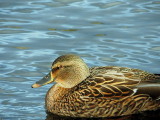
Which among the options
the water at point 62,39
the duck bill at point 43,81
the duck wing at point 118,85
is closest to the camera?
the duck wing at point 118,85

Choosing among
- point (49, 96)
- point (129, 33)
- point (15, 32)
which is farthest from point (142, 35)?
point (49, 96)

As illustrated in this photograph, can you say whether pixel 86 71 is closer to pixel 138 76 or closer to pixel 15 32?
pixel 138 76

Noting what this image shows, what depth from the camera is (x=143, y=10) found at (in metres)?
18.2

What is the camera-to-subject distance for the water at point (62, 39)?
13.6 m

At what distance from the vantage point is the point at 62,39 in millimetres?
16406

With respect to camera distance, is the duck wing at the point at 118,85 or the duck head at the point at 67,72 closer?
the duck wing at the point at 118,85

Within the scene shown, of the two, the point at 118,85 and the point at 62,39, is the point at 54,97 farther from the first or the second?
the point at 62,39

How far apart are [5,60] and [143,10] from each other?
188 inches

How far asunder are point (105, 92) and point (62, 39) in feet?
13.3

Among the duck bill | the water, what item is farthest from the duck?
the water

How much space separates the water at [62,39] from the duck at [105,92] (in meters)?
0.58

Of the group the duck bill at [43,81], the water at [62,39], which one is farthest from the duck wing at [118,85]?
the water at [62,39]

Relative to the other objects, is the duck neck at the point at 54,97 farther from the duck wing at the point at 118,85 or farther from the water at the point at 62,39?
the duck wing at the point at 118,85

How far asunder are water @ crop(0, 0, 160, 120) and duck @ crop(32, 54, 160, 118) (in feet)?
1.92
